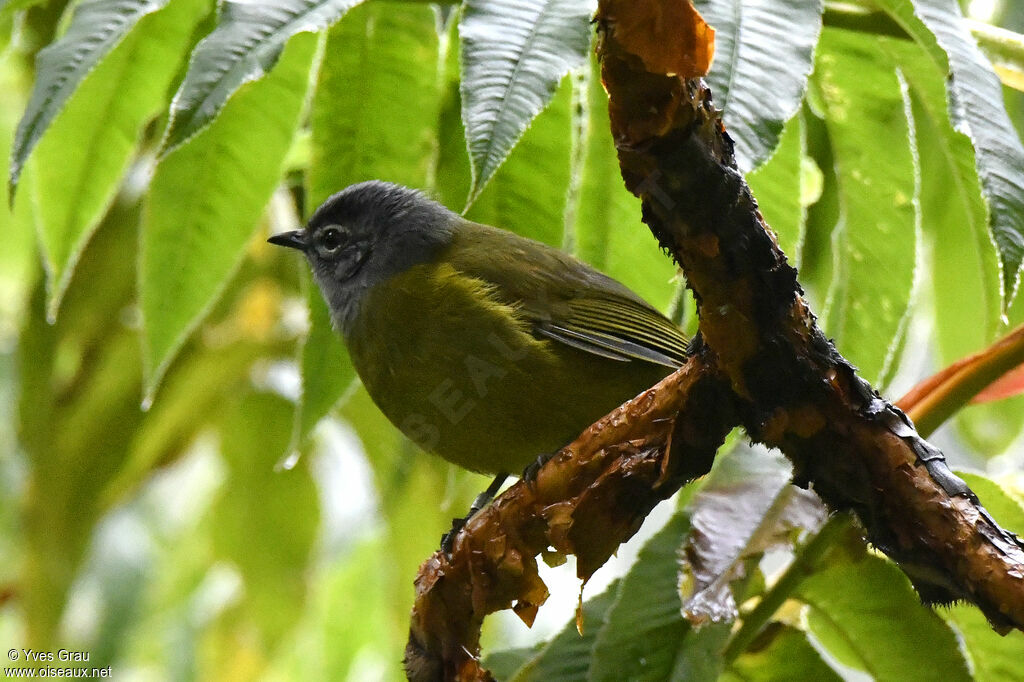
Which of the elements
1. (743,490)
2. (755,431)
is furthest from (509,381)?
(755,431)

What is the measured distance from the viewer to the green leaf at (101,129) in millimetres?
2412

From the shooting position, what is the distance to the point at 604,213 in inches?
90.2

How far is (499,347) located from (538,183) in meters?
0.43

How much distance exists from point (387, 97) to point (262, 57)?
0.65m

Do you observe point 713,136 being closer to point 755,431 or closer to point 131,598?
point 755,431

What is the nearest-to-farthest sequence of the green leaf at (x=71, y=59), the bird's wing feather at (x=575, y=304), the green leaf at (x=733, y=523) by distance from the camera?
1. the green leaf at (x=71, y=59)
2. the green leaf at (x=733, y=523)
3. the bird's wing feather at (x=575, y=304)

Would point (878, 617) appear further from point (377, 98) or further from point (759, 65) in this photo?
point (377, 98)

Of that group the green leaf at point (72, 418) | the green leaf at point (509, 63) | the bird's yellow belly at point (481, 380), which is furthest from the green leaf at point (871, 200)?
the green leaf at point (72, 418)

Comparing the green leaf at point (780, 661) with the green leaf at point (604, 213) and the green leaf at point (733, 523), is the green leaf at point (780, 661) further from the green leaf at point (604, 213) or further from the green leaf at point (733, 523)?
the green leaf at point (604, 213)

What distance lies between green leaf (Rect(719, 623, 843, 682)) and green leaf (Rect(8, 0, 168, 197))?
1581mm

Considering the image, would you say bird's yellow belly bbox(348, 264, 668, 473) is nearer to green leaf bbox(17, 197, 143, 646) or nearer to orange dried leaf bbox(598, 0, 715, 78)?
green leaf bbox(17, 197, 143, 646)

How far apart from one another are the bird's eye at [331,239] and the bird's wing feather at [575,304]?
44 centimetres

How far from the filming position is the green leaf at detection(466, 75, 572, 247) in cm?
220

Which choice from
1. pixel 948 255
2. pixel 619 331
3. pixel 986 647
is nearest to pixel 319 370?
pixel 619 331
